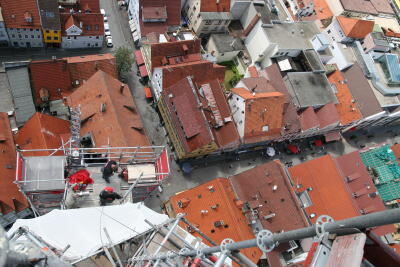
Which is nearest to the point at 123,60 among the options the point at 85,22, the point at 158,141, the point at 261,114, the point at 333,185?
the point at 85,22

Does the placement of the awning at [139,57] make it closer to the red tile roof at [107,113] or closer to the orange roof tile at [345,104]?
the red tile roof at [107,113]

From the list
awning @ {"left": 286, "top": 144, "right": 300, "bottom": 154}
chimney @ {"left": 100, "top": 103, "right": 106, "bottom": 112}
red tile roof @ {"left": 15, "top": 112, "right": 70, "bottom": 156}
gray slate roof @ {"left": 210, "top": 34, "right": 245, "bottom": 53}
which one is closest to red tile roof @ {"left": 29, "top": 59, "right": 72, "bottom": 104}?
red tile roof @ {"left": 15, "top": 112, "right": 70, "bottom": 156}

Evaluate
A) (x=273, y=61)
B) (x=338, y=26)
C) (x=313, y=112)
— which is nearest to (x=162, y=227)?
(x=313, y=112)

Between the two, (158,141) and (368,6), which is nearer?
(158,141)

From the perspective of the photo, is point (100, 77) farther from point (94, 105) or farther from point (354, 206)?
point (354, 206)

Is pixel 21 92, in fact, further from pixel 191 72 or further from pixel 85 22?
pixel 191 72
